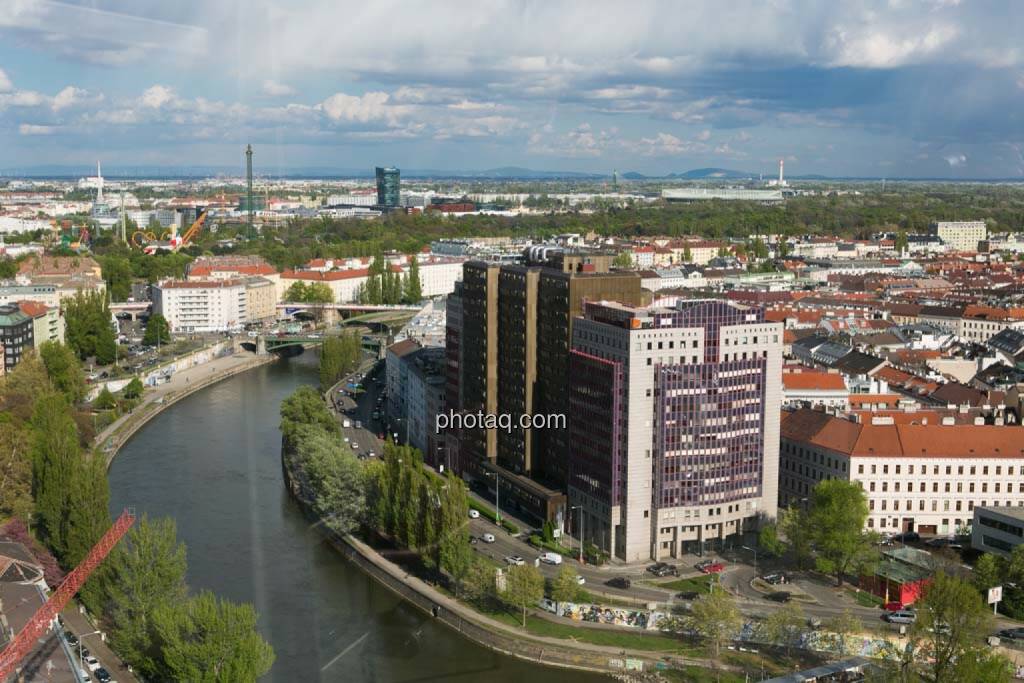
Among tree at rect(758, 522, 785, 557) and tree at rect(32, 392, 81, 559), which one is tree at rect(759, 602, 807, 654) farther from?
tree at rect(32, 392, 81, 559)

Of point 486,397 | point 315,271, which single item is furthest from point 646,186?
point 486,397

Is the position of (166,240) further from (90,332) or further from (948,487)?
(948,487)

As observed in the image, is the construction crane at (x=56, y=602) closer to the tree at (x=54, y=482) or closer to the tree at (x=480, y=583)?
the tree at (x=54, y=482)

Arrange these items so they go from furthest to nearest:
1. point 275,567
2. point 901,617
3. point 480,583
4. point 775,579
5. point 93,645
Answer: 1. point 275,567
2. point 775,579
3. point 480,583
4. point 901,617
5. point 93,645

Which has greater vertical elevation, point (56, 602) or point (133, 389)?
point (56, 602)

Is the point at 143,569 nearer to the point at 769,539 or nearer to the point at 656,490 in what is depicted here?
the point at 656,490

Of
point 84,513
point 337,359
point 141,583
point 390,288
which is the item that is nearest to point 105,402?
point 337,359
